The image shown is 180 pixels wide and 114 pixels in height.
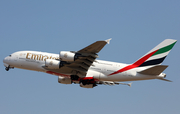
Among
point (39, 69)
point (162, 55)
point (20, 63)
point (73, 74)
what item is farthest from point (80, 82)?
point (162, 55)

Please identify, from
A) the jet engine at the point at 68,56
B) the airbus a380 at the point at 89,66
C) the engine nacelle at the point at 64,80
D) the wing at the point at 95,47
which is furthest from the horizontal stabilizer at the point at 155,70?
the engine nacelle at the point at 64,80

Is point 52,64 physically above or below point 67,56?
below

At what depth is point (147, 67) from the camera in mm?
40656

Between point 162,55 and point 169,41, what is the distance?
8.20 ft

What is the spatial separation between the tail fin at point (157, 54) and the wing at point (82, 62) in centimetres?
763

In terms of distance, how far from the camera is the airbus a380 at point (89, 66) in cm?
3794

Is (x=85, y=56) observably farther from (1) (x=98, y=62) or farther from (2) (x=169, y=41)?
(2) (x=169, y=41)

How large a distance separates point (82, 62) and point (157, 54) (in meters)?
11.5

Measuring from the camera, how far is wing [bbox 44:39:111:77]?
3419 cm

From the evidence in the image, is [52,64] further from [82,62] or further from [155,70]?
[155,70]

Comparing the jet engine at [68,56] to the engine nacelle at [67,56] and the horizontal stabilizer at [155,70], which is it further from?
the horizontal stabilizer at [155,70]

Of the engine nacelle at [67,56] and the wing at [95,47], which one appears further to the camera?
the engine nacelle at [67,56]

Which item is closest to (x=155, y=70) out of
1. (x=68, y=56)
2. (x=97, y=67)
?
(x=97, y=67)

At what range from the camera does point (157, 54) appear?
4144 cm
